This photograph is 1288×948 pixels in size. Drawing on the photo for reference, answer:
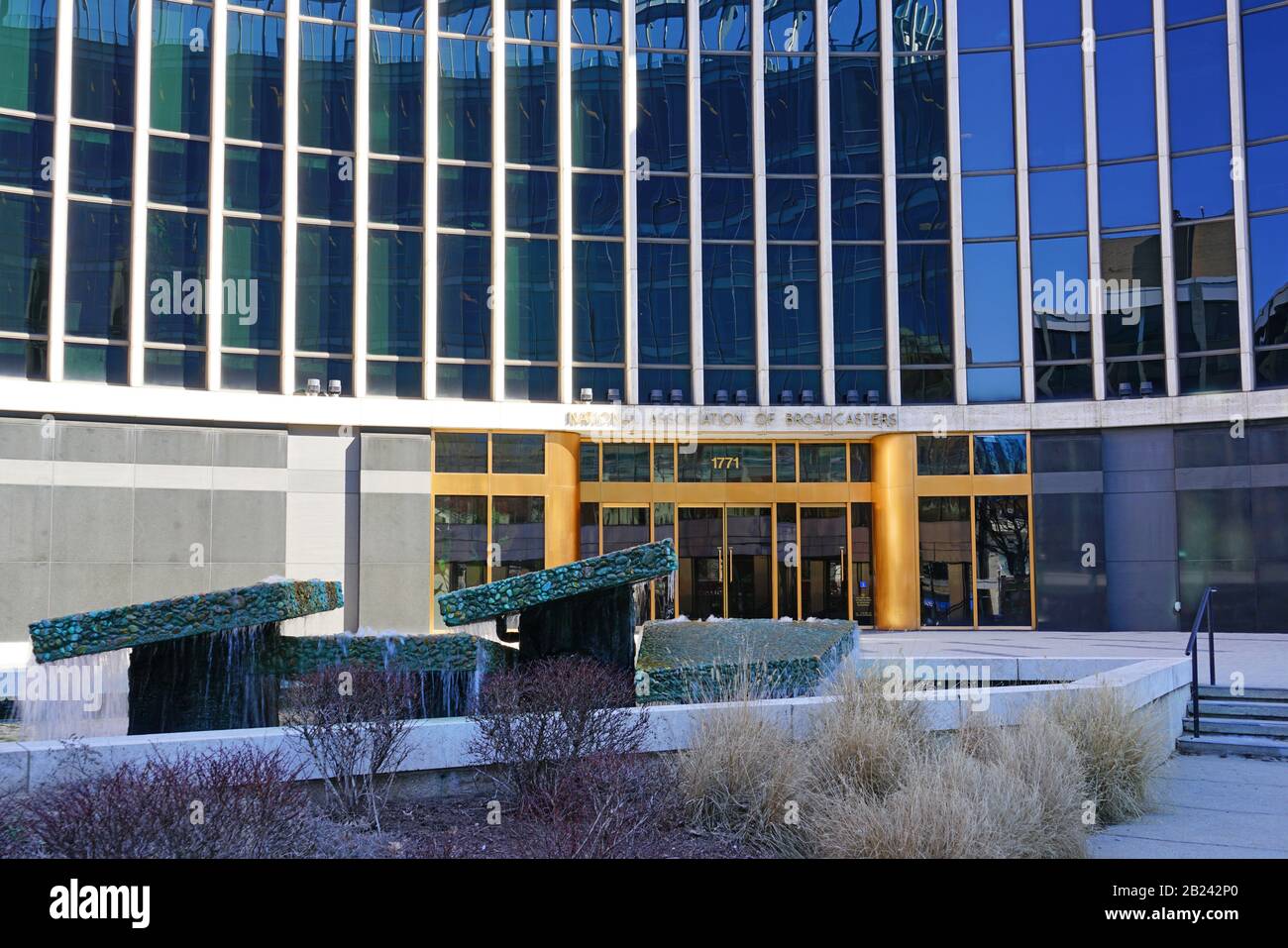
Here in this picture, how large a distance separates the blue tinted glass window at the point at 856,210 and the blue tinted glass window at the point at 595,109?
17.0 ft

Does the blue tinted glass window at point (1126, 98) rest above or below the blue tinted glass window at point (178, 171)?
above

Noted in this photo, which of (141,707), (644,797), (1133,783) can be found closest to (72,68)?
(141,707)

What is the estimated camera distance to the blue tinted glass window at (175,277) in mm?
23516

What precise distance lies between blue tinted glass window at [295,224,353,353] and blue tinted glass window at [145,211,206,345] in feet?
6.35

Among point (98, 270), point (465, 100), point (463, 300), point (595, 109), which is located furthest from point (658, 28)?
point (98, 270)

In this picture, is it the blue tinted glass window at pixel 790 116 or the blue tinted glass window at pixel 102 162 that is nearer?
the blue tinted glass window at pixel 102 162

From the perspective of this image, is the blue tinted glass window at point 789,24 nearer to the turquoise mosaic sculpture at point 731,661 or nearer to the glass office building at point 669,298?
the glass office building at point 669,298

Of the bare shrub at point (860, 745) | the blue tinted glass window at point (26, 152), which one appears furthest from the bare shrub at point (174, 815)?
the blue tinted glass window at point (26, 152)

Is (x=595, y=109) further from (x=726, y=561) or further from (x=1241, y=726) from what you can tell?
(x=1241, y=726)

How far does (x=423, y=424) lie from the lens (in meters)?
25.0

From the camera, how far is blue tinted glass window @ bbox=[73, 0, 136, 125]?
23.2m

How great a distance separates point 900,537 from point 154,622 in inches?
823

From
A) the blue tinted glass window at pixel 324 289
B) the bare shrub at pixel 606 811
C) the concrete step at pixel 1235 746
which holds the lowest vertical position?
the concrete step at pixel 1235 746
